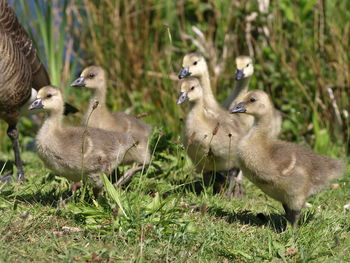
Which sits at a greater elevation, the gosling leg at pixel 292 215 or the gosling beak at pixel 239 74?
the gosling beak at pixel 239 74

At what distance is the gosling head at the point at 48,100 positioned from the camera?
565 cm

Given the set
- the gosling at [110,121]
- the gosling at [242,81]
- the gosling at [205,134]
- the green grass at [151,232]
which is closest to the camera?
the green grass at [151,232]

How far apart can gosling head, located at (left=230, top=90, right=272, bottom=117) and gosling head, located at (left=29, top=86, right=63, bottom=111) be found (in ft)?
5.22

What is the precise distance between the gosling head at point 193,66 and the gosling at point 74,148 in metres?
1.69

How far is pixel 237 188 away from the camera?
6.61 meters

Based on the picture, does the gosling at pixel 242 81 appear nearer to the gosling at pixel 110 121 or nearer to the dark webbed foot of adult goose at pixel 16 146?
the gosling at pixel 110 121

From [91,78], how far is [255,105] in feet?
6.93

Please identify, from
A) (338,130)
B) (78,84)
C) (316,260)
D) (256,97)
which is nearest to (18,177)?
(78,84)

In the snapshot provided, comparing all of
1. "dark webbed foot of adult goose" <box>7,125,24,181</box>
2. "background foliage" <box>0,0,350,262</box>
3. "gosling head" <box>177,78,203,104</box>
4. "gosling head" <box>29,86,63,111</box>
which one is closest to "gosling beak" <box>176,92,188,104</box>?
"gosling head" <box>177,78,203,104</box>

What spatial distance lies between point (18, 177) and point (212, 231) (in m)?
2.76

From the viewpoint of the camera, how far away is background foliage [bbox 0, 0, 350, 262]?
487 cm

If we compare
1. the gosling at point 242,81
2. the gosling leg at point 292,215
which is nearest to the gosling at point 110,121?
the gosling at point 242,81

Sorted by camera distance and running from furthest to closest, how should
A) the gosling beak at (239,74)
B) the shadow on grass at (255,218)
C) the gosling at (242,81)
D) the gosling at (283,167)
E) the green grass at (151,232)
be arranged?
1. the gosling at (242,81)
2. the gosling beak at (239,74)
3. the shadow on grass at (255,218)
4. the gosling at (283,167)
5. the green grass at (151,232)

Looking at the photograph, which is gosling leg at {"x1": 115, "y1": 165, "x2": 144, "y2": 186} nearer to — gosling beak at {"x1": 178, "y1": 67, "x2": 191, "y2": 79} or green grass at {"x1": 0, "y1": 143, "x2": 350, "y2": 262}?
green grass at {"x1": 0, "y1": 143, "x2": 350, "y2": 262}
